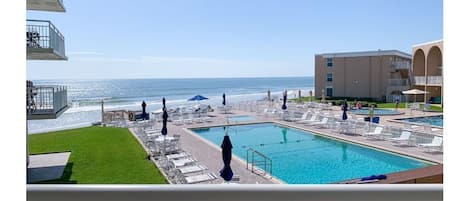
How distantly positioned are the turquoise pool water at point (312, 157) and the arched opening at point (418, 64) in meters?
11.6

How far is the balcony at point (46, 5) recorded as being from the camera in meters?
5.65

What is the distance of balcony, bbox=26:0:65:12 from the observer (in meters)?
5.65

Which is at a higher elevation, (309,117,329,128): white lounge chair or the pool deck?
(309,117,329,128): white lounge chair

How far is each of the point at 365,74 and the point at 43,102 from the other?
1888 cm

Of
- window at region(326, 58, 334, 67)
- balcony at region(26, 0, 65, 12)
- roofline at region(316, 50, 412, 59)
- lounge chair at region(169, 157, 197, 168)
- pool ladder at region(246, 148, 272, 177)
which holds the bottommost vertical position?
pool ladder at region(246, 148, 272, 177)

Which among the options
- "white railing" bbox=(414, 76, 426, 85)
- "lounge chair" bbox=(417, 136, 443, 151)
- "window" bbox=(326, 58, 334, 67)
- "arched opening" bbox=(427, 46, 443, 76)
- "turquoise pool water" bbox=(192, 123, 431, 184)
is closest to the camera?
"turquoise pool water" bbox=(192, 123, 431, 184)

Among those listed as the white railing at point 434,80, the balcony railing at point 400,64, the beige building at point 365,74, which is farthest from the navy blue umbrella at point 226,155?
the balcony railing at point 400,64

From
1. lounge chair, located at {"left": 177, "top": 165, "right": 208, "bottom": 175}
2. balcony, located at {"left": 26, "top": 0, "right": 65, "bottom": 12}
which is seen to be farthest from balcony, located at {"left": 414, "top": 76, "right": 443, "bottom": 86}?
balcony, located at {"left": 26, "top": 0, "right": 65, "bottom": 12}

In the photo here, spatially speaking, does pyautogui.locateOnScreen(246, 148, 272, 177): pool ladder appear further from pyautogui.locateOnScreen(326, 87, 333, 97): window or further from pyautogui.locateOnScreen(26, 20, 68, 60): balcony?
pyautogui.locateOnScreen(326, 87, 333, 97): window

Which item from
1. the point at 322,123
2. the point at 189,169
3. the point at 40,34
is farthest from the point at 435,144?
the point at 40,34

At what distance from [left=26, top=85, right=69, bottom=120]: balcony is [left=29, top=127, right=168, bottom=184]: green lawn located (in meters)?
1.00

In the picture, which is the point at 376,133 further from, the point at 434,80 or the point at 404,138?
the point at 434,80

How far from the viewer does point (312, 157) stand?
8.45 meters
